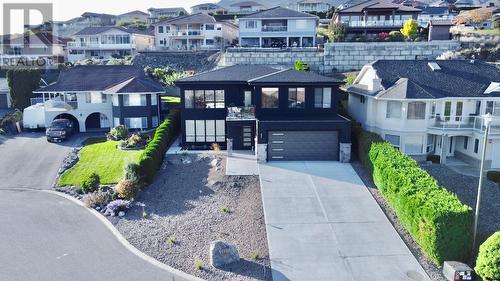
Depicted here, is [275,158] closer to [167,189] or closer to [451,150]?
[167,189]

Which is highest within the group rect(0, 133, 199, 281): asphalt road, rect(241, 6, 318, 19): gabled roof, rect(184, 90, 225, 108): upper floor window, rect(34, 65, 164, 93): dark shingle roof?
rect(241, 6, 318, 19): gabled roof

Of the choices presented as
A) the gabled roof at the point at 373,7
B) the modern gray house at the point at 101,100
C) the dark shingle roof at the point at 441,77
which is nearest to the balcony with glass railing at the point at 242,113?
the dark shingle roof at the point at 441,77

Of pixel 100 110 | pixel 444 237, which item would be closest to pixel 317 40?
pixel 100 110

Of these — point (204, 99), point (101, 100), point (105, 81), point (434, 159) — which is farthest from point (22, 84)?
point (434, 159)

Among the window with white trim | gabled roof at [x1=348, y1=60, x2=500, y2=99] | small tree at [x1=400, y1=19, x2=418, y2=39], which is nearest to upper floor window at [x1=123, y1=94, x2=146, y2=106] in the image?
gabled roof at [x1=348, y1=60, x2=500, y2=99]

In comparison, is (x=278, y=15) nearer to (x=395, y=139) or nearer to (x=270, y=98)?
(x=270, y=98)

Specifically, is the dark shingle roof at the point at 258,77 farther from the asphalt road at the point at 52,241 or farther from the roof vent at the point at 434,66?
the asphalt road at the point at 52,241

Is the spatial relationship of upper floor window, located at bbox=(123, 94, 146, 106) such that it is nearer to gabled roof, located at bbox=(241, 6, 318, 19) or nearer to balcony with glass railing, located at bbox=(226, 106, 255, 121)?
balcony with glass railing, located at bbox=(226, 106, 255, 121)
